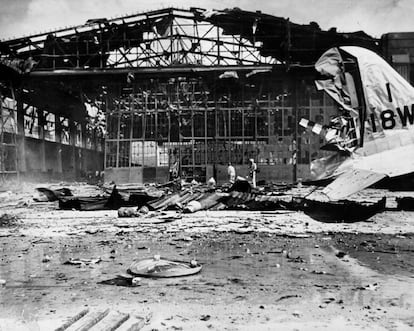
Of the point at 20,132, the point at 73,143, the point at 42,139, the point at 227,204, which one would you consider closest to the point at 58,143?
the point at 42,139

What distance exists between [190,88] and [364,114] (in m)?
17.1

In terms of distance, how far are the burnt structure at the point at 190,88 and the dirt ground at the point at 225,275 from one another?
557 inches

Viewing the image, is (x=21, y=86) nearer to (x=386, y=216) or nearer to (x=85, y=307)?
(x=386, y=216)

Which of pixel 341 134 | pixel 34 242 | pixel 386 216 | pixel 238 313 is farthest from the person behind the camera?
pixel 386 216

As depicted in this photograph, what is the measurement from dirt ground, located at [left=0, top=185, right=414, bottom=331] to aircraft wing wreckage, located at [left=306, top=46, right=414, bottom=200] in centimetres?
140

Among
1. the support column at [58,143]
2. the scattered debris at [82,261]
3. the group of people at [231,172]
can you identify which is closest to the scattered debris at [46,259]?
the scattered debris at [82,261]

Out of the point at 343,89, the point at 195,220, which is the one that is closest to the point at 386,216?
the point at 343,89

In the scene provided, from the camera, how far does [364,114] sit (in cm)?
838

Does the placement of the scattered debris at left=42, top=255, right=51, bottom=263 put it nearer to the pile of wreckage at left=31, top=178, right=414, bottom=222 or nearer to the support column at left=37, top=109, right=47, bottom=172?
the pile of wreckage at left=31, top=178, right=414, bottom=222

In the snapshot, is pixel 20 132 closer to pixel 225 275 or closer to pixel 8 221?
pixel 8 221

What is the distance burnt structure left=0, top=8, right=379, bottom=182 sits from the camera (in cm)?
2261

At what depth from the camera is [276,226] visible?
356 inches

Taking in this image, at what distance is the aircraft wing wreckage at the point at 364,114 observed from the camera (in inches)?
322

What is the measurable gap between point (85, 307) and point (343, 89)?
6398 mm
